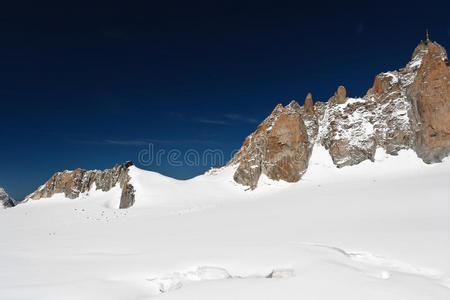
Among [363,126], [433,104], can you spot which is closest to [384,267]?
[433,104]

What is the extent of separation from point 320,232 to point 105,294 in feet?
28.4

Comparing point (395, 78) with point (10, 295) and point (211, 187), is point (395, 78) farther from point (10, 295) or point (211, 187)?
point (10, 295)

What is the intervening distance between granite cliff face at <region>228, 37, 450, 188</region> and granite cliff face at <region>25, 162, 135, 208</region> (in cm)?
2238

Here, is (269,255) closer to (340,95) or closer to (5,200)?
(340,95)

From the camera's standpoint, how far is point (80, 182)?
4281 cm

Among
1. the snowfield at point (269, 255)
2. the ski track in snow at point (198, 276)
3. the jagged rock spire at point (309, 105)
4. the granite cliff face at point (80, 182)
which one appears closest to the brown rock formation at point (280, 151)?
the jagged rock spire at point (309, 105)

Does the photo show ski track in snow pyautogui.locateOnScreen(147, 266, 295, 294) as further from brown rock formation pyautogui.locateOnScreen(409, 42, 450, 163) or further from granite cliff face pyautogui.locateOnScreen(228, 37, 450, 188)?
brown rock formation pyautogui.locateOnScreen(409, 42, 450, 163)

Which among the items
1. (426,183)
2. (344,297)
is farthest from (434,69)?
(344,297)

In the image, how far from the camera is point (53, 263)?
7.71 metres

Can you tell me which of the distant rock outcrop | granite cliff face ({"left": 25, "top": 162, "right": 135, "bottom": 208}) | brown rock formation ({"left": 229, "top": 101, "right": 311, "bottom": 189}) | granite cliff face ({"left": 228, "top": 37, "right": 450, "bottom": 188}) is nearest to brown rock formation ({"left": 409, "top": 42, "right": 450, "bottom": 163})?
granite cliff face ({"left": 228, "top": 37, "right": 450, "bottom": 188})

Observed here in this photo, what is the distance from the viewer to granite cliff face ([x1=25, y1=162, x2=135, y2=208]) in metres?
39.8

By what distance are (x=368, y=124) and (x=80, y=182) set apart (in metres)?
46.9

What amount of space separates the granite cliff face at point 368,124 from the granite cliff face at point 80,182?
22.4 metres

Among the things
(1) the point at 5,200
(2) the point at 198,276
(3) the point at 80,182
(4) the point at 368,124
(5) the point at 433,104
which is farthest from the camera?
(1) the point at 5,200
